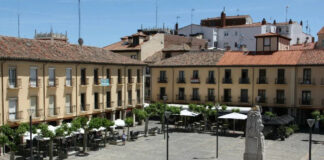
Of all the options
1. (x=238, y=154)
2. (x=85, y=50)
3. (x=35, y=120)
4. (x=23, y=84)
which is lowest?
(x=238, y=154)

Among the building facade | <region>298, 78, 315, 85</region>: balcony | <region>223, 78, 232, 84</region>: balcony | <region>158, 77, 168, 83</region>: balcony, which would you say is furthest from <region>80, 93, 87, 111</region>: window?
<region>298, 78, 315, 85</region>: balcony

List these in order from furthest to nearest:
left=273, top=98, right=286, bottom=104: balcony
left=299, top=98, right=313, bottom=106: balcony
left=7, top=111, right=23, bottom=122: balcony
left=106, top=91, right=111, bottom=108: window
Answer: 1. left=273, top=98, right=286, bottom=104: balcony
2. left=299, top=98, right=313, bottom=106: balcony
3. left=106, top=91, right=111, bottom=108: window
4. left=7, top=111, right=23, bottom=122: balcony

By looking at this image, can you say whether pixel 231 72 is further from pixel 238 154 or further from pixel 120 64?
pixel 238 154

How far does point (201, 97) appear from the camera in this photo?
51.2 metres

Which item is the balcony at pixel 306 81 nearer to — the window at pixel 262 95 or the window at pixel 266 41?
the window at pixel 262 95

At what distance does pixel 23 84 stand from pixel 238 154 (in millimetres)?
19823

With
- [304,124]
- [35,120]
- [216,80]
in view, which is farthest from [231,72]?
[35,120]

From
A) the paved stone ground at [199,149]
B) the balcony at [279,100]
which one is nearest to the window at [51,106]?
the paved stone ground at [199,149]

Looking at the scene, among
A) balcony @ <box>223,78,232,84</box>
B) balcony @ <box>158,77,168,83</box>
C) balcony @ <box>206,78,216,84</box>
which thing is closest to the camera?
balcony @ <box>223,78,232,84</box>

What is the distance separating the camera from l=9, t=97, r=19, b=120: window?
105 feet

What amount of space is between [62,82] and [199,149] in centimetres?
1531

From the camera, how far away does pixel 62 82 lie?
3762 centimetres

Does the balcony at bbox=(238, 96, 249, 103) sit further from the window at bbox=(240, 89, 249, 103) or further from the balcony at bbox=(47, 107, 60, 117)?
the balcony at bbox=(47, 107, 60, 117)

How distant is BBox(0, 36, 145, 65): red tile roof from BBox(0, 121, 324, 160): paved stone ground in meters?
10.1
